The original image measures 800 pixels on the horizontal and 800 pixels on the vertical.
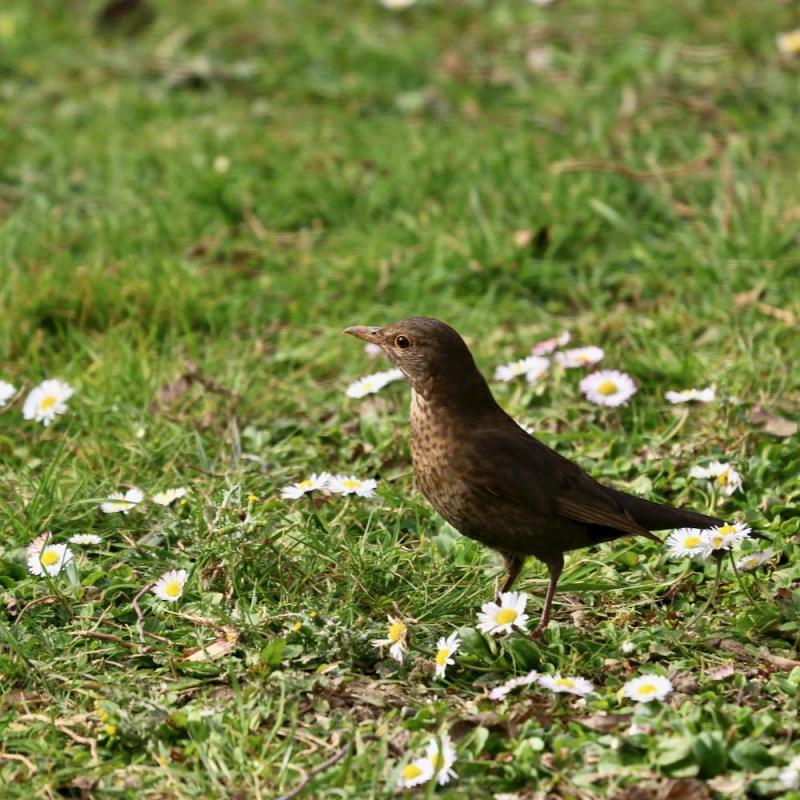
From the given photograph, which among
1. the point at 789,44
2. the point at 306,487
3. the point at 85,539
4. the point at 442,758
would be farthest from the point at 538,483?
the point at 789,44

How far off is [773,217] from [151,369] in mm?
2909

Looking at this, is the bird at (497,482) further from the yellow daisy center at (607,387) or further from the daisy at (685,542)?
the yellow daisy center at (607,387)

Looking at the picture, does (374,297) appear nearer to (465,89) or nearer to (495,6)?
(465,89)

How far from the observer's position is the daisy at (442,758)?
3.68 m

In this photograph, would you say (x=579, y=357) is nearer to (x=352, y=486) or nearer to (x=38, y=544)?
(x=352, y=486)

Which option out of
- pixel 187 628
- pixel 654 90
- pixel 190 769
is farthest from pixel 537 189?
pixel 190 769

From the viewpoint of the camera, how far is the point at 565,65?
900 cm

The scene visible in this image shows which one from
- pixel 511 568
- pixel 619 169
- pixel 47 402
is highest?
pixel 47 402

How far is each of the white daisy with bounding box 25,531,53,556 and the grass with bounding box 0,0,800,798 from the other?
0.05 metres

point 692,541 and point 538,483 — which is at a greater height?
point 538,483

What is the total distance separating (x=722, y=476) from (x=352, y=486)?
127cm

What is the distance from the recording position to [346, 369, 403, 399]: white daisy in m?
5.66

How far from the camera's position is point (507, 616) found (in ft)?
14.0

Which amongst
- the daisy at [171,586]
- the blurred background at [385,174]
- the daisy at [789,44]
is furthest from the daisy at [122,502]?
the daisy at [789,44]
